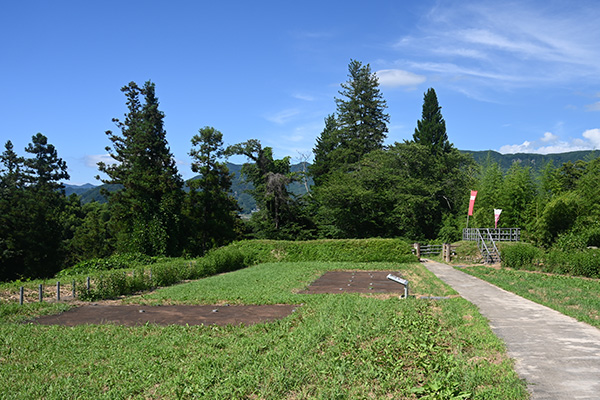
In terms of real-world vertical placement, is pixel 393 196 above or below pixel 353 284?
above

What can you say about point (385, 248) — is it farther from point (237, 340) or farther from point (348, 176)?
point (237, 340)

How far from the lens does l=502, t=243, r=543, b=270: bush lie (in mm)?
20359

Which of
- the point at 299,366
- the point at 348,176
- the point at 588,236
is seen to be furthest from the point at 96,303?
the point at 348,176

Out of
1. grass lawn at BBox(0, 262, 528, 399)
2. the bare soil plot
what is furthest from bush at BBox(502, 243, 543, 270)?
the bare soil plot

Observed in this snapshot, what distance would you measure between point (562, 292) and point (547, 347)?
6844 millimetres

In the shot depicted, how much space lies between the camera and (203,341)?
7.55 m

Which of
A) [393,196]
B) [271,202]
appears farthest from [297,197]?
[393,196]

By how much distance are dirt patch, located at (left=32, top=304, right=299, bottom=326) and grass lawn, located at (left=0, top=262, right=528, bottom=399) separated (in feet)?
2.10

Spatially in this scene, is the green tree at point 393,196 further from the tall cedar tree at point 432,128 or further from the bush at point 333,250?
the bush at point 333,250

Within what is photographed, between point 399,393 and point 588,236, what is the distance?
2098 centimetres

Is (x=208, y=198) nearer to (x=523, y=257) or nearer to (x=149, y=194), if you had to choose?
(x=149, y=194)

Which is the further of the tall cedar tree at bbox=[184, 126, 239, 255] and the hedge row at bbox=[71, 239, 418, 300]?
the tall cedar tree at bbox=[184, 126, 239, 255]

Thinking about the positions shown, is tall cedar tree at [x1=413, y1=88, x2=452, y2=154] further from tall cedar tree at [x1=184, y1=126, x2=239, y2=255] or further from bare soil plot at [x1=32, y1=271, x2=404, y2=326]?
bare soil plot at [x1=32, y1=271, x2=404, y2=326]

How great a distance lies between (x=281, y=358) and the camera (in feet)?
20.5
